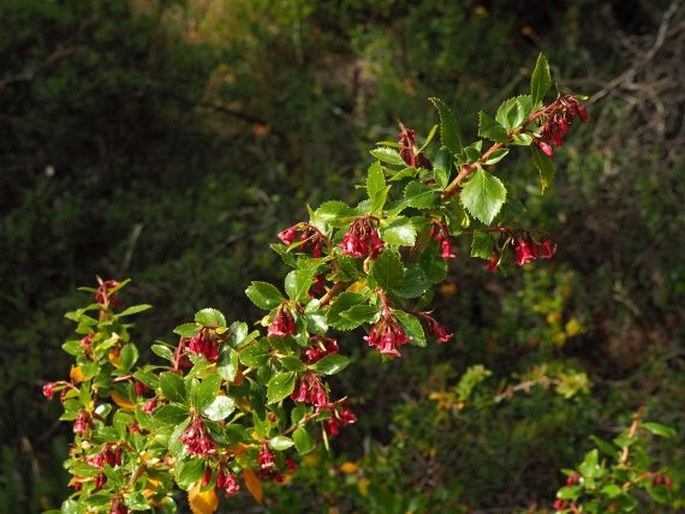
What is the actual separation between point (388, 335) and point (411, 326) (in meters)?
0.05

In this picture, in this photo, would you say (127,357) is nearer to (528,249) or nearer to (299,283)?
(299,283)

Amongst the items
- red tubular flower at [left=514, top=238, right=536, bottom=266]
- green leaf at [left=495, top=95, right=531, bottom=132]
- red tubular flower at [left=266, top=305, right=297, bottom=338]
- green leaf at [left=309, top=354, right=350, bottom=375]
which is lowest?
green leaf at [left=309, top=354, right=350, bottom=375]

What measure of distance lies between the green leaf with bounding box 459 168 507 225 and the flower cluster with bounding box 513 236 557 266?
0.13 metres

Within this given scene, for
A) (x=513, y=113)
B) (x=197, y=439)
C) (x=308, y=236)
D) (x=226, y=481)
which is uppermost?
(x=513, y=113)

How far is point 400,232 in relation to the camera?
119 centimetres

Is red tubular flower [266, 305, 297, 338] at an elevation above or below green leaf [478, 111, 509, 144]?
below

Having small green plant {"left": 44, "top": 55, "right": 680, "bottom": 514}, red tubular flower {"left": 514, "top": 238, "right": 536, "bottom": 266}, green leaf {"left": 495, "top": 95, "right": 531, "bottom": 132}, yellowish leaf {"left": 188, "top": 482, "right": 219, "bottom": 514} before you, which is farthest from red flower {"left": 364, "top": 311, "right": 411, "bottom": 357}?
yellowish leaf {"left": 188, "top": 482, "right": 219, "bottom": 514}

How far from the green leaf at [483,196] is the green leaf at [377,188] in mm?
105

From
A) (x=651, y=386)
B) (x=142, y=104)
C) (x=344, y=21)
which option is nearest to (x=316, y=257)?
(x=651, y=386)

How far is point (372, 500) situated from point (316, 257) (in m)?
1.24

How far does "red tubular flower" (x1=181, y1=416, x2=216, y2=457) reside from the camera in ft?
4.02

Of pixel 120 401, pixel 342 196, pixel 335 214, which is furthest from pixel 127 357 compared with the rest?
pixel 342 196

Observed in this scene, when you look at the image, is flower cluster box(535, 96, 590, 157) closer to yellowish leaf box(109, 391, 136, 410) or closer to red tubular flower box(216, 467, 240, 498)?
red tubular flower box(216, 467, 240, 498)

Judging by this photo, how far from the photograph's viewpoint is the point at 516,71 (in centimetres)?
485
